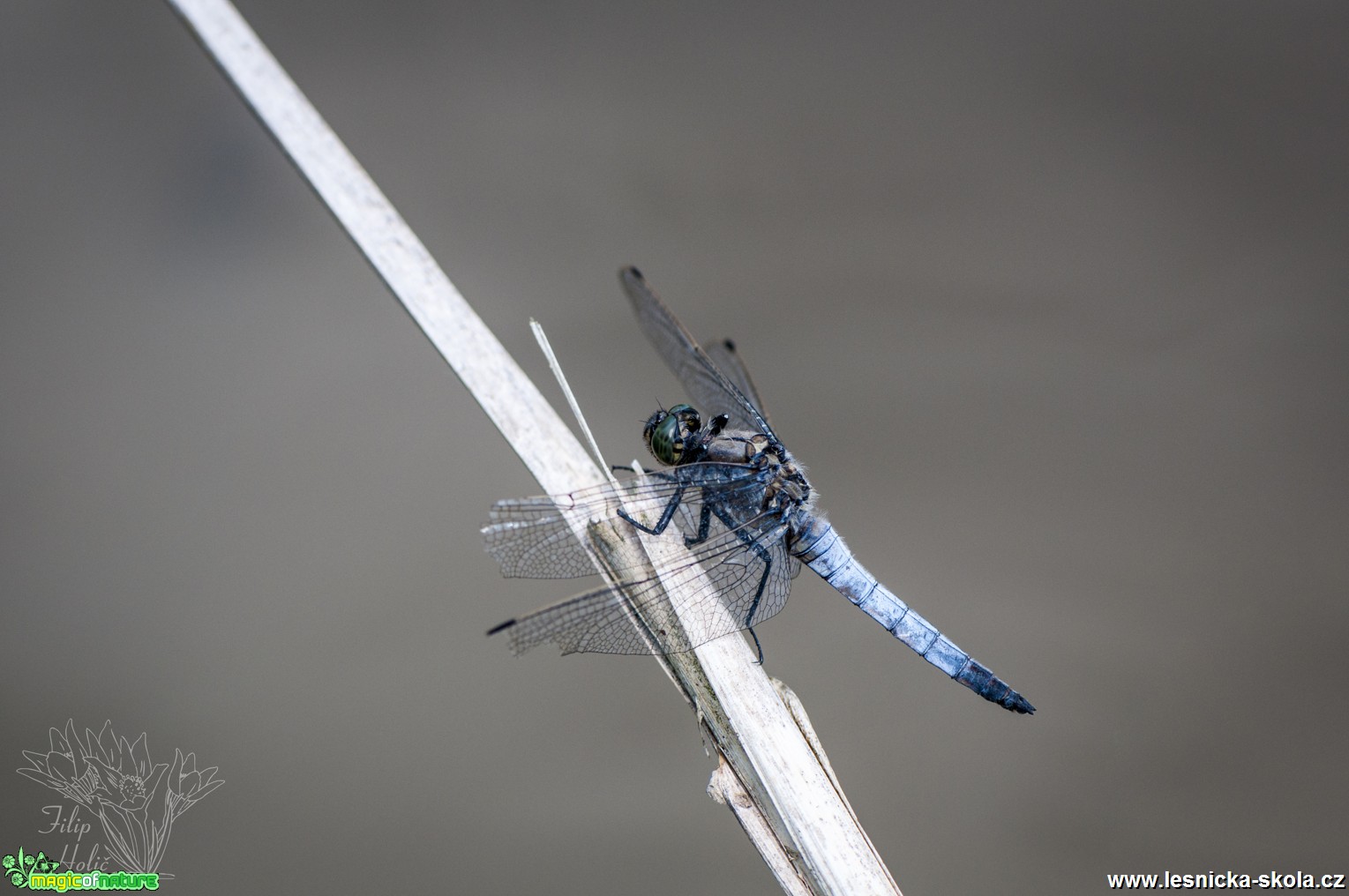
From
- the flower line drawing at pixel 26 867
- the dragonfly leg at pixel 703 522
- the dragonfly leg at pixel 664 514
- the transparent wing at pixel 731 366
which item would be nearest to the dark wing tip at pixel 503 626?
the dragonfly leg at pixel 664 514

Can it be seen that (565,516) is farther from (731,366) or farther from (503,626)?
(731,366)

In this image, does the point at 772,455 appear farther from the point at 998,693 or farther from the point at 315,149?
the point at 315,149

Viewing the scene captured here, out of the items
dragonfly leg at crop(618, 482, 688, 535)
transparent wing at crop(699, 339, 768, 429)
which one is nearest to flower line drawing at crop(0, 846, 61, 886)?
dragonfly leg at crop(618, 482, 688, 535)

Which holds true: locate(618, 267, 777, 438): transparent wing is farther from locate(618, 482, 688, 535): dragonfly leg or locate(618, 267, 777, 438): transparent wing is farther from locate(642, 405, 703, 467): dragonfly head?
locate(618, 482, 688, 535): dragonfly leg

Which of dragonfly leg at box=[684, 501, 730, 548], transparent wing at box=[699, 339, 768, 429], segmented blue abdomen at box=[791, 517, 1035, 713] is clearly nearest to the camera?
dragonfly leg at box=[684, 501, 730, 548]

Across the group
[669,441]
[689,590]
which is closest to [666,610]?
[689,590]

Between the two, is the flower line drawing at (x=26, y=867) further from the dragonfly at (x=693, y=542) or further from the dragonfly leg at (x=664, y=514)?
the dragonfly leg at (x=664, y=514)
